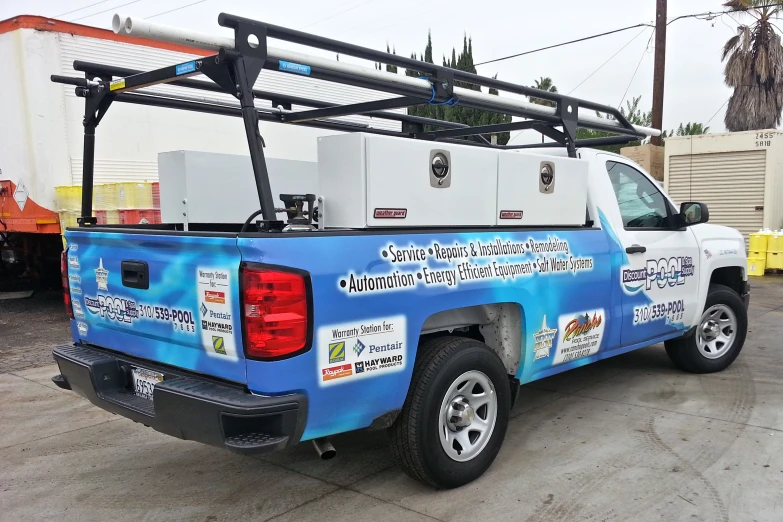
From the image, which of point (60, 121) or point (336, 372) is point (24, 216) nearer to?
point (60, 121)

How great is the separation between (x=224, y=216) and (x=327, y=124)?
4.93 feet

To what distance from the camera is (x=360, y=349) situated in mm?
3186

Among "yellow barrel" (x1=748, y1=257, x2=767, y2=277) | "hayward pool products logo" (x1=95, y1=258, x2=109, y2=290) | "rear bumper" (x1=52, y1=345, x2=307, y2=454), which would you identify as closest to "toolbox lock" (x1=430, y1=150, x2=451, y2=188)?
"rear bumper" (x1=52, y1=345, x2=307, y2=454)

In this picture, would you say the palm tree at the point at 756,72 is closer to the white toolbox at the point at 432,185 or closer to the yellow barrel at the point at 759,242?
the yellow barrel at the point at 759,242

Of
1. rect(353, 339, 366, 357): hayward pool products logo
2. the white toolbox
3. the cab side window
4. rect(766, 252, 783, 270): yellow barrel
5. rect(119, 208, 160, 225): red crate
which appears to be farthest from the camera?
rect(766, 252, 783, 270): yellow barrel

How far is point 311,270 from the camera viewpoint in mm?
2953

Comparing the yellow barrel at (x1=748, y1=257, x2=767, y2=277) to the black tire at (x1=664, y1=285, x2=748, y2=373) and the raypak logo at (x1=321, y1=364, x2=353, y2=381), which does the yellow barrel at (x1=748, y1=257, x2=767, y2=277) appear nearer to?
the black tire at (x1=664, y1=285, x2=748, y2=373)

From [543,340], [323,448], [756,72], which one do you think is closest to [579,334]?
[543,340]

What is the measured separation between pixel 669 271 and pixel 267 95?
3.54 meters

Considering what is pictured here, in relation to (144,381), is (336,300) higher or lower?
higher

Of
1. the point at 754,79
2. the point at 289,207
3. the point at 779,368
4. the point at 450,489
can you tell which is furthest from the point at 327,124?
the point at 754,79

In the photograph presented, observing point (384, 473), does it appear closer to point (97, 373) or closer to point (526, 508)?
point (526, 508)

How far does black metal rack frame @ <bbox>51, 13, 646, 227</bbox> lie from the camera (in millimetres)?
3055

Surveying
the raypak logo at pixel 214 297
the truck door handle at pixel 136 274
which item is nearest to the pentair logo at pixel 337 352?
the raypak logo at pixel 214 297
